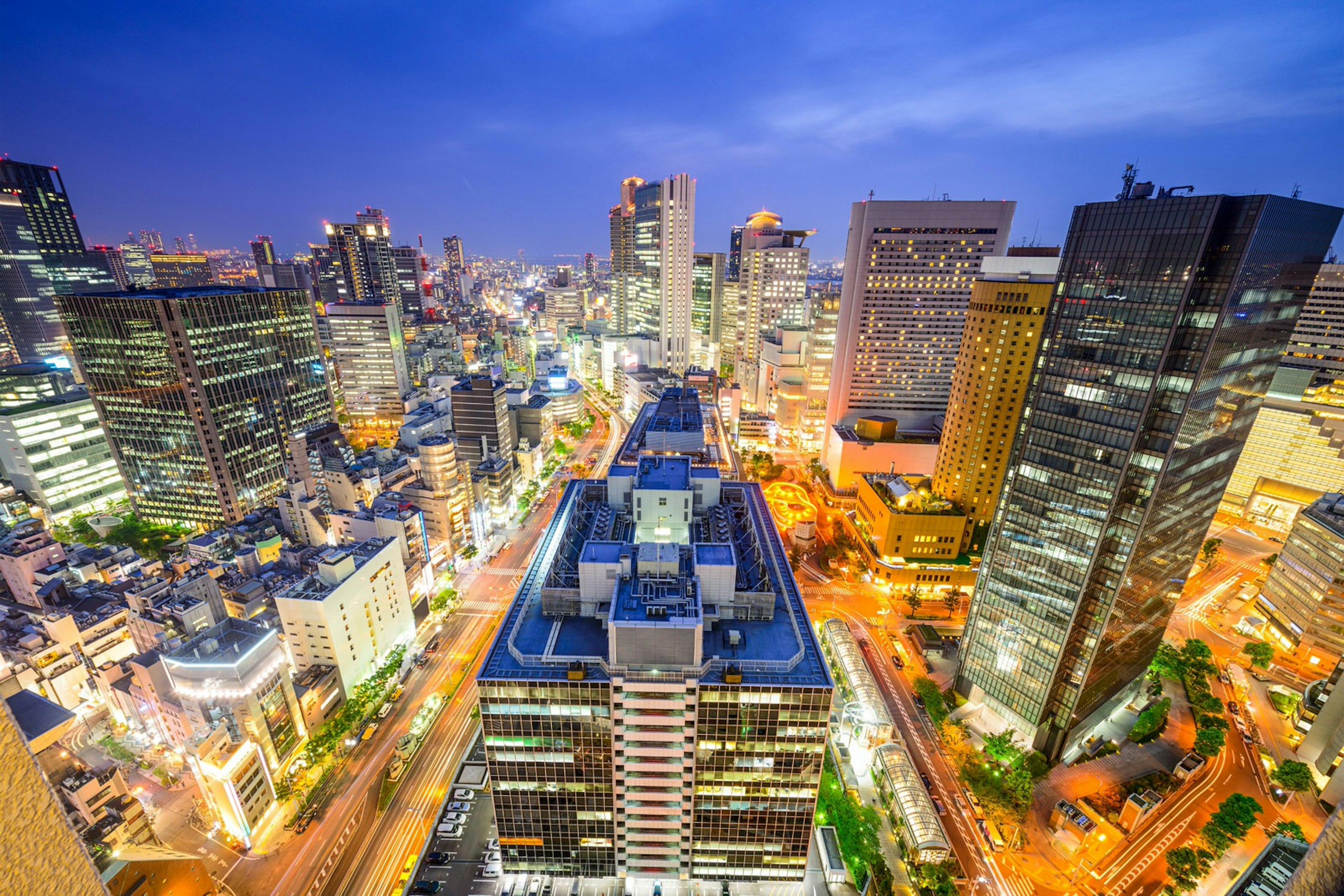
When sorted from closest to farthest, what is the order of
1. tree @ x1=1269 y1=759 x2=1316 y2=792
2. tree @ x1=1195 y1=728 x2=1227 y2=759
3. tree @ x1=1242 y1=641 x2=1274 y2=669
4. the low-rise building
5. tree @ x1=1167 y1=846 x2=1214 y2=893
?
1. tree @ x1=1167 y1=846 x2=1214 y2=893
2. tree @ x1=1269 y1=759 x2=1316 y2=792
3. tree @ x1=1195 y1=728 x2=1227 y2=759
4. the low-rise building
5. tree @ x1=1242 y1=641 x2=1274 y2=669

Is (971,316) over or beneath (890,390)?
over

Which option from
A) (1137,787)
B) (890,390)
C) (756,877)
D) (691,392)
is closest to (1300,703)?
(1137,787)

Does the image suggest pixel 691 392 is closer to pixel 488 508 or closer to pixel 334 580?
pixel 488 508

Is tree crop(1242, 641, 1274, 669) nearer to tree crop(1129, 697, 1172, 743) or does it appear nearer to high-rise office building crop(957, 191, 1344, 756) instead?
tree crop(1129, 697, 1172, 743)

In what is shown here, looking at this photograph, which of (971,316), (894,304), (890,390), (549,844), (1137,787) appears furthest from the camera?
(890,390)

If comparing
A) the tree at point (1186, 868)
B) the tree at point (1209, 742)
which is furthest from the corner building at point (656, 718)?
the tree at point (1209, 742)

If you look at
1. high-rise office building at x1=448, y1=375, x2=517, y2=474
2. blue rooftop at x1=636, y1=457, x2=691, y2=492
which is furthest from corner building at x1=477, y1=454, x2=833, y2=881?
high-rise office building at x1=448, y1=375, x2=517, y2=474

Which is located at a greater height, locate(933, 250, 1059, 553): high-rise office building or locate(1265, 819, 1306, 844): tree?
locate(933, 250, 1059, 553): high-rise office building
